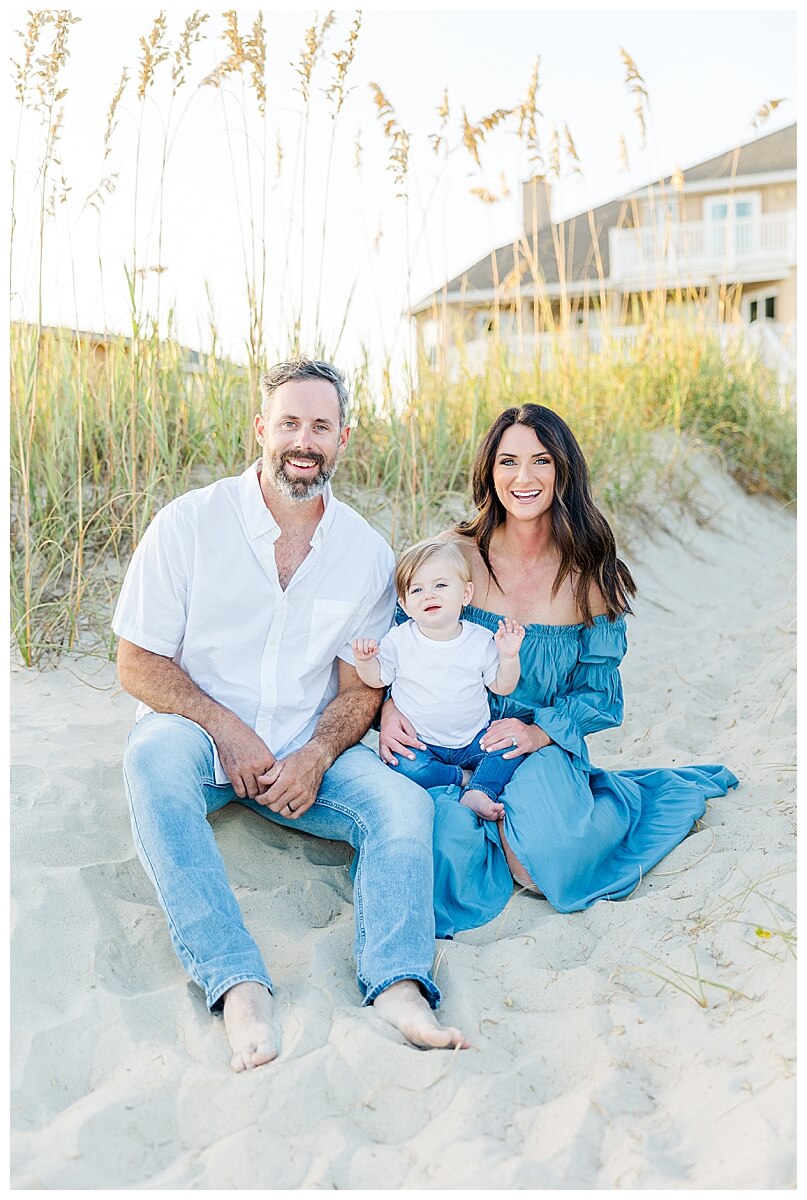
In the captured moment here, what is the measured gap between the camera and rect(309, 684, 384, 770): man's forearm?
264cm

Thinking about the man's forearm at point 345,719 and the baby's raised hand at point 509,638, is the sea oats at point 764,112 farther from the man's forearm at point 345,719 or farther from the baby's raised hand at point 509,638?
the man's forearm at point 345,719

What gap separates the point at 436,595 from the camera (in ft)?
8.98

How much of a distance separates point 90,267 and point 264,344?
30.9 inches

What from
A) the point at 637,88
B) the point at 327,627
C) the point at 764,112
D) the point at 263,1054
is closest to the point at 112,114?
the point at 327,627

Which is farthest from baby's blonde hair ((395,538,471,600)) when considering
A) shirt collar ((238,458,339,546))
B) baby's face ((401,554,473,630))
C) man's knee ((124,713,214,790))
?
man's knee ((124,713,214,790))

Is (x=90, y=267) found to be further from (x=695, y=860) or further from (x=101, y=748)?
(x=695, y=860)

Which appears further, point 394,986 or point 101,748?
point 101,748

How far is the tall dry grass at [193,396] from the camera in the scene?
12.1 ft

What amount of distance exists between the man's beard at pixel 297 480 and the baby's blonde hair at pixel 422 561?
31 centimetres

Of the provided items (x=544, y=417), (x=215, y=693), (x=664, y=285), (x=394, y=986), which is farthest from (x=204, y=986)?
(x=664, y=285)

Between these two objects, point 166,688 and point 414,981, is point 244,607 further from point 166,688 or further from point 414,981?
point 414,981

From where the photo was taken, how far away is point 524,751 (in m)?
2.73

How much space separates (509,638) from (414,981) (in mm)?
951

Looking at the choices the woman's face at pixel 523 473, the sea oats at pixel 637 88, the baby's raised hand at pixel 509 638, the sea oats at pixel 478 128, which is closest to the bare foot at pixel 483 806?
the baby's raised hand at pixel 509 638
